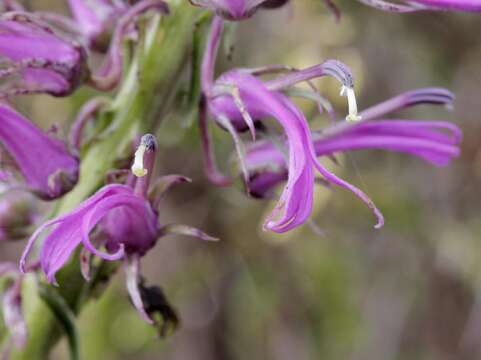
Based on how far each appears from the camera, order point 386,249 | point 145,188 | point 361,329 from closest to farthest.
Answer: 1. point 145,188
2. point 361,329
3. point 386,249

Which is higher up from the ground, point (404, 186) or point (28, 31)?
point (28, 31)

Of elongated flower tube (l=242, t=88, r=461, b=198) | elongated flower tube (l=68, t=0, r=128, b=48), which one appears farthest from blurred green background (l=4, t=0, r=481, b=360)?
elongated flower tube (l=242, t=88, r=461, b=198)

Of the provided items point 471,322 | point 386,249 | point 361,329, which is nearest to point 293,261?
point 361,329

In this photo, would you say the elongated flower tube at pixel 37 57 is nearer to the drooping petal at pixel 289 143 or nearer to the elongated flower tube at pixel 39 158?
the elongated flower tube at pixel 39 158

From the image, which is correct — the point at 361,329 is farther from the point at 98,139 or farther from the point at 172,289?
the point at 98,139

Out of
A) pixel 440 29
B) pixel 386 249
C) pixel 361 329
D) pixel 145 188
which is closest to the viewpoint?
pixel 145 188

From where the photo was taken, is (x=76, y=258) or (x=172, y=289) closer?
(x=76, y=258)

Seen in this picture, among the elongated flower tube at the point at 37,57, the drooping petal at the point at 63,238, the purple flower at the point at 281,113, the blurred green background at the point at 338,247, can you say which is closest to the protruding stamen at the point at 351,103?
the purple flower at the point at 281,113
